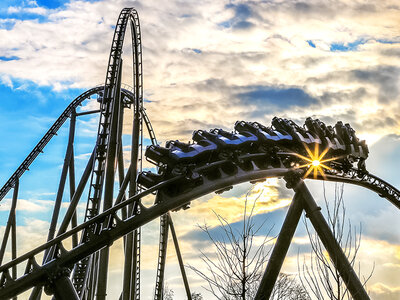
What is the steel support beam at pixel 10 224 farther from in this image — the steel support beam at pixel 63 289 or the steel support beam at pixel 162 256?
the steel support beam at pixel 63 289

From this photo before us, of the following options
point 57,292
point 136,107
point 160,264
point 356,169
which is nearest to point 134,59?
point 136,107

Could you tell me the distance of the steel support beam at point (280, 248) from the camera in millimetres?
8664

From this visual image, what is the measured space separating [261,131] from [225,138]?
89 centimetres

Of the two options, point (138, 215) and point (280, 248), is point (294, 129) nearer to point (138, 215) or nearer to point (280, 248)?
point (280, 248)

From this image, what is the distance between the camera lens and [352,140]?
1142 cm

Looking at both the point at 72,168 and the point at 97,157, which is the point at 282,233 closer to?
the point at 97,157

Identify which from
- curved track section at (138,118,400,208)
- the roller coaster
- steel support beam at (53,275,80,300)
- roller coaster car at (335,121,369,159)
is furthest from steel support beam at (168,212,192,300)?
steel support beam at (53,275,80,300)

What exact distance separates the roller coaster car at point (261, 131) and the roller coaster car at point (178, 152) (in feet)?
3.36

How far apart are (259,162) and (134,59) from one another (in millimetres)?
5654

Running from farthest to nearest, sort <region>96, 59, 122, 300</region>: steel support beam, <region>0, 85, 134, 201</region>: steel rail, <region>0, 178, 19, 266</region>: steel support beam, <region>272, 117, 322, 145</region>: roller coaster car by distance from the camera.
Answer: <region>0, 85, 134, 201</region>: steel rail, <region>0, 178, 19, 266</region>: steel support beam, <region>272, 117, 322, 145</region>: roller coaster car, <region>96, 59, 122, 300</region>: steel support beam

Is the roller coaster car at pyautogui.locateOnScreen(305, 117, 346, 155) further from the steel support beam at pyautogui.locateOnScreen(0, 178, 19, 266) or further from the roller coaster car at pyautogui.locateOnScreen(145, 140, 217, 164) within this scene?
the steel support beam at pyautogui.locateOnScreen(0, 178, 19, 266)

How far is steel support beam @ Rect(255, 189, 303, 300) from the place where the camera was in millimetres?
8664

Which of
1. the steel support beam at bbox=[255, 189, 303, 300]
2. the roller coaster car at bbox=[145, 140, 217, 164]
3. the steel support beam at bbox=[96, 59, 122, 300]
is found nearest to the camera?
the roller coaster car at bbox=[145, 140, 217, 164]

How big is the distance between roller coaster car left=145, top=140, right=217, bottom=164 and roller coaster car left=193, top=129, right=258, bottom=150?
209mm
